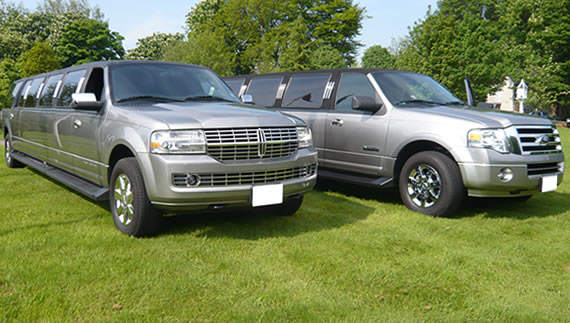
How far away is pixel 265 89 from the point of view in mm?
8422

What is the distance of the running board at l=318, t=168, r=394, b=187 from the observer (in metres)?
6.39

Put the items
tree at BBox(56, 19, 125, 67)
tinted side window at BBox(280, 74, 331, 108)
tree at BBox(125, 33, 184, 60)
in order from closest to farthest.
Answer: tinted side window at BBox(280, 74, 331, 108)
tree at BBox(56, 19, 125, 67)
tree at BBox(125, 33, 184, 60)

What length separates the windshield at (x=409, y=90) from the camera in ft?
21.8

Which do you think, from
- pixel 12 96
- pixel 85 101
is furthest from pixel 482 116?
pixel 12 96

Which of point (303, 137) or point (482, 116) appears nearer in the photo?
point (303, 137)

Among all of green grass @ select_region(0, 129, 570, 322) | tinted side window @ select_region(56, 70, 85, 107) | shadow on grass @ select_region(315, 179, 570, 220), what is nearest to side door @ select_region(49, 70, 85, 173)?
tinted side window @ select_region(56, 70, 85, 107)

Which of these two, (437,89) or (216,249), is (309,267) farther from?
(437,89)

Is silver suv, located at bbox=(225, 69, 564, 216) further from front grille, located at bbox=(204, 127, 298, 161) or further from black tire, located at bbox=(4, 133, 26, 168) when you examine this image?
black tire, located at bbox=(4, 133, 26, 168)

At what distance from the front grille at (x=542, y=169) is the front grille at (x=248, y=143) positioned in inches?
118

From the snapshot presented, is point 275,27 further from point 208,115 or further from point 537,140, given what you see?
point 208,115

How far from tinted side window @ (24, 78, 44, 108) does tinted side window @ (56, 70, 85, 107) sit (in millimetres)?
1420

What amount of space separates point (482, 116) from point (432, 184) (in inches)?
40.4

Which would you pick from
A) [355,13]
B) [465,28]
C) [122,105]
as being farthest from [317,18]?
[122,105]

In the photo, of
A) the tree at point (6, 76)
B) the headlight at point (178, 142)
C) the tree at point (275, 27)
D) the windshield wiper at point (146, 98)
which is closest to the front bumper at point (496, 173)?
the headlight at point (178, 142)
